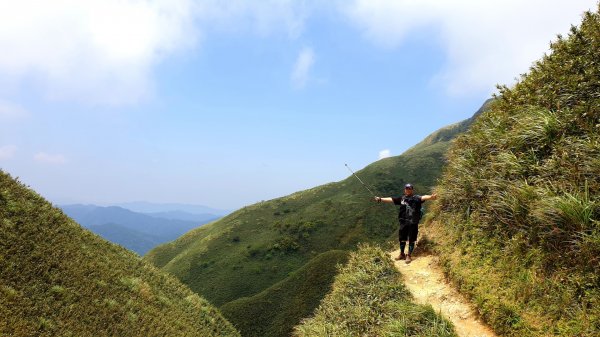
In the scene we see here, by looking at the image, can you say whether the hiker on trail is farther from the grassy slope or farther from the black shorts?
the grassy slope

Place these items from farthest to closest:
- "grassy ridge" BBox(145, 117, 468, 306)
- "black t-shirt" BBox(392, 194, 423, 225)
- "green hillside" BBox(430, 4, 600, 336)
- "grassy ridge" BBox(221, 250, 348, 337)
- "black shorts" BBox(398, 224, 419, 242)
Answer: "grassy ridge" BBox(145, 117, 468, 306) → "grassy ridge" BBox(221, 250, 348, 337) → "black shorts" BBox(398, 224, 419, 242) → "black t-shirt" BBox(392, 194, 423, 225) → "green hillside" BBox(430, 4, 600, 336)

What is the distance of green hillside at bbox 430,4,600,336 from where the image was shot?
27.6 feet

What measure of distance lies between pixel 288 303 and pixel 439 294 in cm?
4583

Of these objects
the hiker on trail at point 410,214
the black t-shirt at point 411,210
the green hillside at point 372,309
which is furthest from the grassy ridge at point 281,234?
the black t-shirt at point 411,210

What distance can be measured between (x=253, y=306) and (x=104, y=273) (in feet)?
139

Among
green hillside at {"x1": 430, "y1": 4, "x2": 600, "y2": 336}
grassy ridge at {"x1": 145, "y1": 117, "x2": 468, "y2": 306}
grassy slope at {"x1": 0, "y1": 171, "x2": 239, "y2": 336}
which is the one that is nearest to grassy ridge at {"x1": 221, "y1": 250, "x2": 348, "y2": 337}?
grassy slope at {"x1": 0, "y1": 171, "x2": 239, "y2": 336}

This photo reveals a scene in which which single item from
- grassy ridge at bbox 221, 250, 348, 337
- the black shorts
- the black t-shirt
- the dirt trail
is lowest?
grassy ridge at bbox 221, 250, 348, 337

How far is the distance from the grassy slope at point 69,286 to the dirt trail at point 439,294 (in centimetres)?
1499

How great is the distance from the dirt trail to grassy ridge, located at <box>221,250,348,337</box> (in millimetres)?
31210

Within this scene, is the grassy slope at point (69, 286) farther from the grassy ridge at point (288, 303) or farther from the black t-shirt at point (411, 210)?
the grassy ridge at point (288, 303)

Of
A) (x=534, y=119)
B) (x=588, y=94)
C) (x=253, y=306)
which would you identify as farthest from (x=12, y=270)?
(x=253, y=306)

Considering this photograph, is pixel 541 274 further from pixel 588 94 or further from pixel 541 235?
pixel 588 94

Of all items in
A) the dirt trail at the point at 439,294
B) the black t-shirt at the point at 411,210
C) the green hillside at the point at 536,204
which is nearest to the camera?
the green hillside at the point at 536,204

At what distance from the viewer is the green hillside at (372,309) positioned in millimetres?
10086
